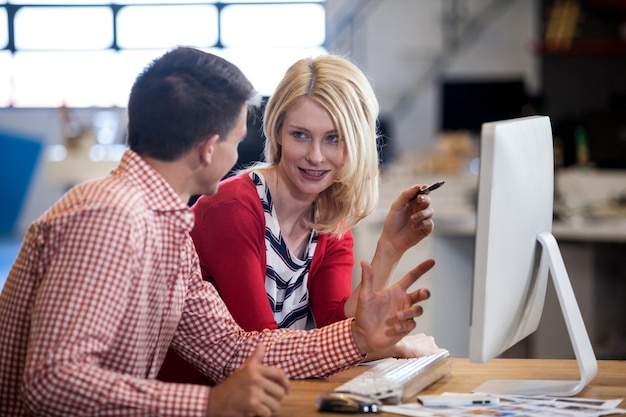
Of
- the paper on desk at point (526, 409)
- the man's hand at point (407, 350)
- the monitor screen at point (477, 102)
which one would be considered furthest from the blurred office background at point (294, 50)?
the paper on desk at point (526, 409)

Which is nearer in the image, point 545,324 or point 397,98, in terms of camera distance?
point 545,324

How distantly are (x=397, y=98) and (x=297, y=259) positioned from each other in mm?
8661

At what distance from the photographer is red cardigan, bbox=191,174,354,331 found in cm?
175

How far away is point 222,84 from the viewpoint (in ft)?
4.48

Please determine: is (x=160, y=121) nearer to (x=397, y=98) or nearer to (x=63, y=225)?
(x=63, y=225)

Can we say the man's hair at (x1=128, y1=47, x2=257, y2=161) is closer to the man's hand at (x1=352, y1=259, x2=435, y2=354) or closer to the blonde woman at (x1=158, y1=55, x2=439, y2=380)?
the man's hand at (x1=352, y1=259, x2=435, y2=354)

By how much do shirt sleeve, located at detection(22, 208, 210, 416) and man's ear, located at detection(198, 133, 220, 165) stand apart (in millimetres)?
168

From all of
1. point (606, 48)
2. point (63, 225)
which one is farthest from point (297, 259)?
point (606, 48)

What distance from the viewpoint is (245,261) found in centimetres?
179

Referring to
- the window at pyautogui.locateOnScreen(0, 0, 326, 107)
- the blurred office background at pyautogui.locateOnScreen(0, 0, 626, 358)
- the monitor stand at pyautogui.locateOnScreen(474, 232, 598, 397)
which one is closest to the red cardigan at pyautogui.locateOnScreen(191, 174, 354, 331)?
the monitor stand at pyautogui.locateOnScreen(474, 232, 598, 397)

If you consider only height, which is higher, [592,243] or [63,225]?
[63,225]

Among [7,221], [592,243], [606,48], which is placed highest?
[606,48]

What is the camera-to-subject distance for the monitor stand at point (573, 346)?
1491 millimetres

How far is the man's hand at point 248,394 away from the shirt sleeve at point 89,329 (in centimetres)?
2
